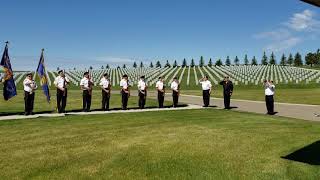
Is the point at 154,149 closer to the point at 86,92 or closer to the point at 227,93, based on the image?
the point at 86,92

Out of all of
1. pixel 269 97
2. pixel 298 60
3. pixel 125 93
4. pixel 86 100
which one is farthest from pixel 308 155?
pixel 298 60

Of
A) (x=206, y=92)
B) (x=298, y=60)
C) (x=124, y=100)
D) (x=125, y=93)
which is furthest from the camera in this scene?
(x=298, y=60)

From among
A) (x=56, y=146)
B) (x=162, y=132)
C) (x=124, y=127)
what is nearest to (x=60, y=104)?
(x=124, y=127)

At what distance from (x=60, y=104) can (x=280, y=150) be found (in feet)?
41.3

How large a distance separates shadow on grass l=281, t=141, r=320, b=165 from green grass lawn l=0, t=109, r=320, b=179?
208 millimetres

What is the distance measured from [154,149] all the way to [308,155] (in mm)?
3246

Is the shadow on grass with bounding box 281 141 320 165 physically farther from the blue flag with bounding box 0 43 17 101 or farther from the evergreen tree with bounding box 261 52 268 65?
the evergreen tree with bounding box 261 52 268 65

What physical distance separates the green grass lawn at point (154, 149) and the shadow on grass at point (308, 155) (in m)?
0.21

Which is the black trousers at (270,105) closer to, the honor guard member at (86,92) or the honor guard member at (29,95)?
the honor guard member at (86,92)

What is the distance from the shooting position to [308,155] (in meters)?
9.52

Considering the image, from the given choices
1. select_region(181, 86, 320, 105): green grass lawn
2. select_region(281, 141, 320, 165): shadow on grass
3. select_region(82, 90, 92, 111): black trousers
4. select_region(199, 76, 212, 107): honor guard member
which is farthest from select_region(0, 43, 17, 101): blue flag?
select_region(181, 86, 320, 105): green grass lawn

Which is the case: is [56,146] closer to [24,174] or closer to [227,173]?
[24,174]

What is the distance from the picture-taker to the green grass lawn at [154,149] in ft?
26.3

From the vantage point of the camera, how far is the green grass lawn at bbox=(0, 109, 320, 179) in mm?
8016
